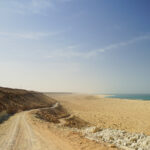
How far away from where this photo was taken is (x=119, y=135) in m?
9.74

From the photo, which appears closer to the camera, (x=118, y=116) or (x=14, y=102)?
(x=118, y=116)

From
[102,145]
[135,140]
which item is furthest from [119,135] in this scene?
[102,145]

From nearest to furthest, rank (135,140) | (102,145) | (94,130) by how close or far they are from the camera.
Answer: (102,145) < (135,140) < (94,130)

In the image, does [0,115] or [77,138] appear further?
[0,115]

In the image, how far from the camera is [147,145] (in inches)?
291

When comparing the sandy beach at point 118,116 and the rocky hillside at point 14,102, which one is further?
the rocky hillside at point 14,102

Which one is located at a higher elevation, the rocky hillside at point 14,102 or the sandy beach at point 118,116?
the rocky hillside at point 14,102

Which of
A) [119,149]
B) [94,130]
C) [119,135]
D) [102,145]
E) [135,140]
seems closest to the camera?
[119,149]

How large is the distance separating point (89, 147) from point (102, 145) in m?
0.82

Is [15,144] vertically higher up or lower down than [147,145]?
lower down

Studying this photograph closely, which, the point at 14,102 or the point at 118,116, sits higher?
the point at 14,102

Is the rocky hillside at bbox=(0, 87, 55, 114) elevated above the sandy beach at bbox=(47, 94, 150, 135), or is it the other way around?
the rocky hillside at bbox=(0, 87, 55, 114)

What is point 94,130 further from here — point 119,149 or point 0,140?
point 0,140

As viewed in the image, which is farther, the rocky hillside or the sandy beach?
the rocky hillside
